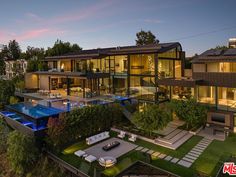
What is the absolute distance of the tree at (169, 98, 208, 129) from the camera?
1759cm

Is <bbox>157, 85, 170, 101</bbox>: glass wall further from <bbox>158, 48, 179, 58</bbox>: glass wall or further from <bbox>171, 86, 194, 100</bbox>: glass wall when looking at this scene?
<bbox>158, 48, 179, 58</bbox>: glass wall

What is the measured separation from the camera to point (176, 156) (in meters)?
13.8

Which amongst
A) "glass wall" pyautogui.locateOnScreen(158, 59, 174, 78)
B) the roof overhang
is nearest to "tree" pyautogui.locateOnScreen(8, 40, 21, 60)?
"glass wall" pyautogui.locateOnScreen(158, 59, 174, 78)

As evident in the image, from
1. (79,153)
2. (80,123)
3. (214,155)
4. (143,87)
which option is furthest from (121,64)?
(214,155)

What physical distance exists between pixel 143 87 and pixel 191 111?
24.5 feet

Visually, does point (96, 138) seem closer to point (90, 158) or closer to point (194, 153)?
point (90, 158)

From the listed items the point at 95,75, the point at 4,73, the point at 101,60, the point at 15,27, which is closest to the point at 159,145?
the point at 95,75

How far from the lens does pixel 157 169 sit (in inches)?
460

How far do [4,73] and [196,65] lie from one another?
6986 cm

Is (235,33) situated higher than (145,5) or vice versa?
(145,5)

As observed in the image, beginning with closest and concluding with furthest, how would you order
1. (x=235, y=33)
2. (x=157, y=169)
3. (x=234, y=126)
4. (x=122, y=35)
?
(x=157, y=169)
(x=234, y=126)
(x=235, y=33)
(x=122, y=35)

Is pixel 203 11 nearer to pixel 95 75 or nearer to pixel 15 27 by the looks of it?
pixel 95 75

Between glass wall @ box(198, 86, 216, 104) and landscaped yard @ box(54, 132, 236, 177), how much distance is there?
14.5 feet

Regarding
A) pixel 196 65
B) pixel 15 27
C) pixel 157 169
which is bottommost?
pixel 157 169
